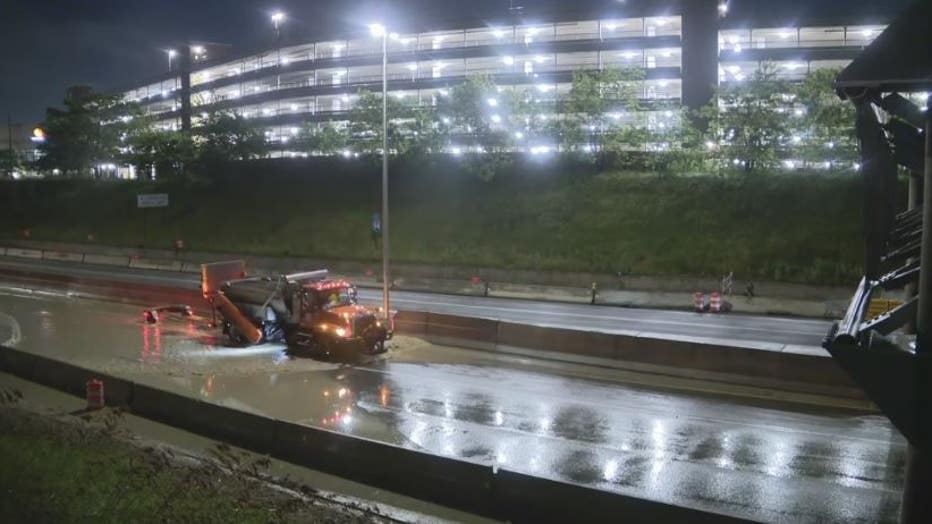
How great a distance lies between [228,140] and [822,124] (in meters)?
50.7

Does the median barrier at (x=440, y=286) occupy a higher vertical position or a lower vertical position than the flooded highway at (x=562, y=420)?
higher

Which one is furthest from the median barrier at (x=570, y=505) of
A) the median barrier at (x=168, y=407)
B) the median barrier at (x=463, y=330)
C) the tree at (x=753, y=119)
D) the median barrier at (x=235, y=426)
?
the tree at (x=753, y=119)

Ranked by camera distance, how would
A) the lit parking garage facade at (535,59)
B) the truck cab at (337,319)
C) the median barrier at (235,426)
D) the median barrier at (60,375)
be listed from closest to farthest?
the median barrier at (235,426) < the median barrier at (60,375) < the truck cab at (337,319) < the lit parking garage facade at (535,59)

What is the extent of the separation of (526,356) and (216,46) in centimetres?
10401

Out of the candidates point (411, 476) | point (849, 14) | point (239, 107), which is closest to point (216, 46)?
point (239, 107)

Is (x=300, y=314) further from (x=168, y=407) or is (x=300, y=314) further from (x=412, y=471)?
(x=412, y=471)

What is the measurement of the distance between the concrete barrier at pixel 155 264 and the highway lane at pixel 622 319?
12.8 metres

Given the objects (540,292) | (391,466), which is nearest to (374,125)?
(540,292)

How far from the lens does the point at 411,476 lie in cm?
1032

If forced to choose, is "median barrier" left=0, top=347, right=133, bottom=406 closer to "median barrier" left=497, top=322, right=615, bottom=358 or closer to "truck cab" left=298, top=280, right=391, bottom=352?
"truck cab" left=298, top=280, right=391, bottom=352

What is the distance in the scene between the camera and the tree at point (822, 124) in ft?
147

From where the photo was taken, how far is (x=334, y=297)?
21625 mm

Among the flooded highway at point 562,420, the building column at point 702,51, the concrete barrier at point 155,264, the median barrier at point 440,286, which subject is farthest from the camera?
the building column at point 702,51

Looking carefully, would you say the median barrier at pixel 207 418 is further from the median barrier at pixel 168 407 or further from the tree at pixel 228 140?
the tree at pixel 228 140
